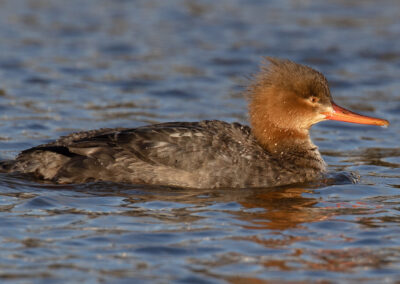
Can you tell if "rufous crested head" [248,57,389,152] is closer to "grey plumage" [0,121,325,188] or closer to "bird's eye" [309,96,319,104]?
"bird's eye" [309,96,319,104]

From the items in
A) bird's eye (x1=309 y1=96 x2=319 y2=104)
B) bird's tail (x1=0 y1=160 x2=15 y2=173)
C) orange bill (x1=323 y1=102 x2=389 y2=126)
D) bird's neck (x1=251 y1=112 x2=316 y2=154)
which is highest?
bird's eye (x1=309 y1=96 x2=319 y2=104)

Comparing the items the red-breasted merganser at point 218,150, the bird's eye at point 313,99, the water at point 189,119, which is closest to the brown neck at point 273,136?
the red-breasted merganser at point 218,150

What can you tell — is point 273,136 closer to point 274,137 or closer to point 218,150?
point 274,137

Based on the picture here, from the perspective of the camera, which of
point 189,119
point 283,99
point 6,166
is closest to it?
point 6,166

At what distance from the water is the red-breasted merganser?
0.69 feet

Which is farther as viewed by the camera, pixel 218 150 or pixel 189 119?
pixel 189 119

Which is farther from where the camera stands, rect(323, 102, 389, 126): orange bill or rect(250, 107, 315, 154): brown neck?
rect(323, 102, 389, 126): orange bill

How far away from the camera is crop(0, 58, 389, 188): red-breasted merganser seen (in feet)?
30.8

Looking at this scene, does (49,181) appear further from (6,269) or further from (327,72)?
(327,72)

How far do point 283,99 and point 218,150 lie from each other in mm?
1150

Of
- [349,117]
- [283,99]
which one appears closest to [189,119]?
[283,99]

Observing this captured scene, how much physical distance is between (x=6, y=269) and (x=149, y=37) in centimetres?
1175

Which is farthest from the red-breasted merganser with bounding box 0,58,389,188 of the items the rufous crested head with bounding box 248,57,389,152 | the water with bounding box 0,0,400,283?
the water with bounding box 0,0,400,283

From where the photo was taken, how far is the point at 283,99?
9.98m
